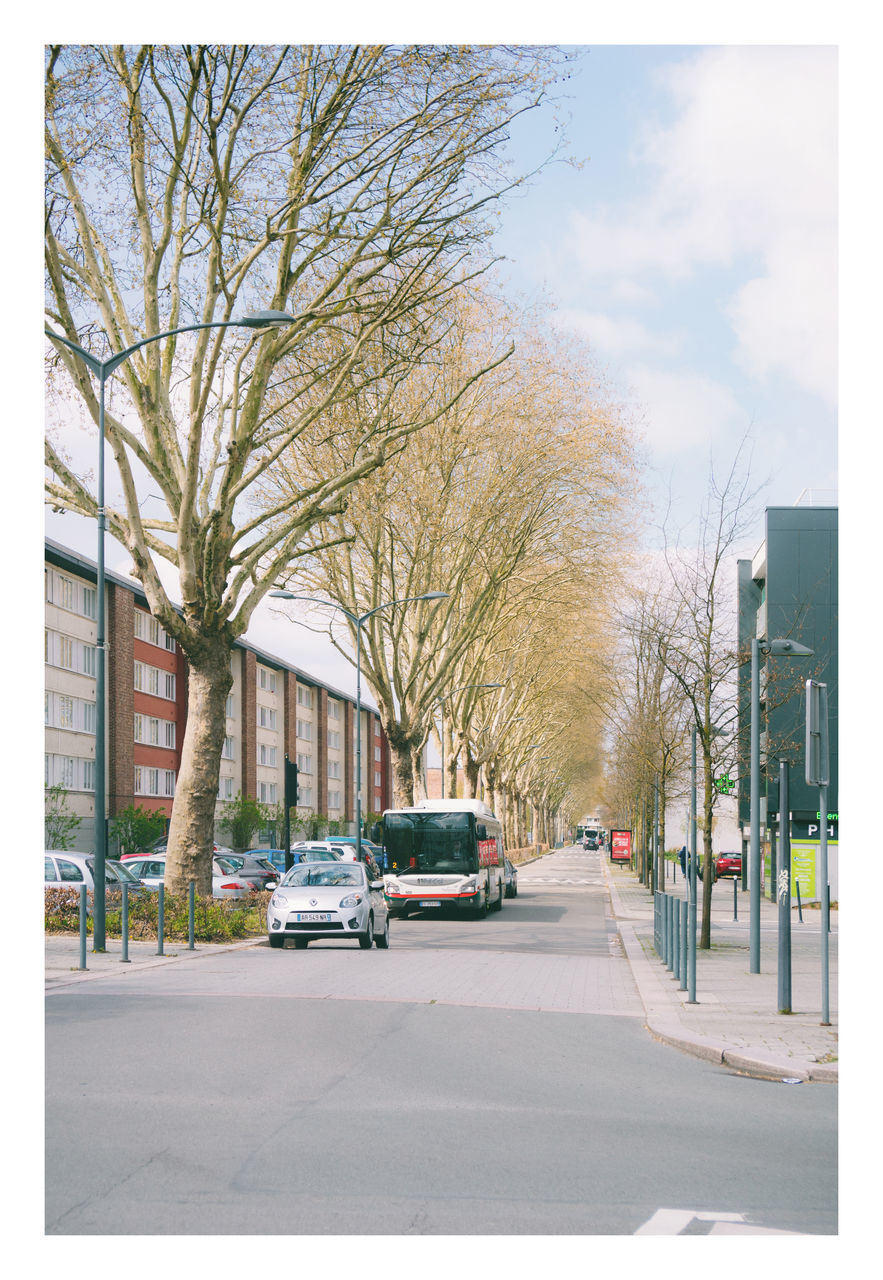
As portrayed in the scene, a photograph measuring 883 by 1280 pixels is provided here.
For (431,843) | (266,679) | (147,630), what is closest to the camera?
(431,843)

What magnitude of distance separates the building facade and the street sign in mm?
15879

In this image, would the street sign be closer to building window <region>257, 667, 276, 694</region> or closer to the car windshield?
the car windshield

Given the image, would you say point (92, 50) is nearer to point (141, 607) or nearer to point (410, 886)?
point (410, 886)

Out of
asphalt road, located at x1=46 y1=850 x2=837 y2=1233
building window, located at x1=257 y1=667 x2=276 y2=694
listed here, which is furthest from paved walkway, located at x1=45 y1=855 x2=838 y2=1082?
building window, located at x1=257 y1=667 x2=276 y2=694

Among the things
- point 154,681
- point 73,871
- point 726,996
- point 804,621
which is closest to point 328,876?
point 73,871

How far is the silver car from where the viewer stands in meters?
19.5

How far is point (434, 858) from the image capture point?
30.2 metres

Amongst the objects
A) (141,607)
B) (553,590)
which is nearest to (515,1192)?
(553,590)

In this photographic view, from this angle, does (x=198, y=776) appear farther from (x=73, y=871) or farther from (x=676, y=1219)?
(x=676, y=1219)

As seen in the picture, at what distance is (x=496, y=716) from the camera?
6156 cm

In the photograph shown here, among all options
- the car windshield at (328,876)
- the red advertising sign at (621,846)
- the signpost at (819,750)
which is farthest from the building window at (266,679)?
the signpost at (819,750)

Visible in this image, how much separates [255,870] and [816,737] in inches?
976

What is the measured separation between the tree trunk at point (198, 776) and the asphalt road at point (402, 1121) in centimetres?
705
